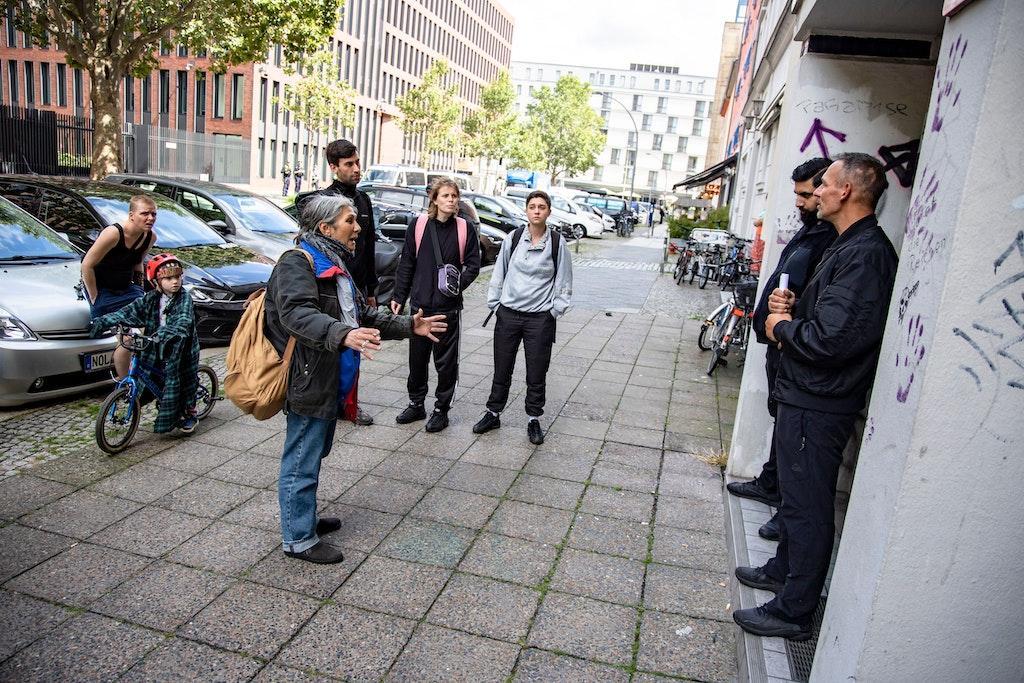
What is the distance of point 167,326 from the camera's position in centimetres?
515

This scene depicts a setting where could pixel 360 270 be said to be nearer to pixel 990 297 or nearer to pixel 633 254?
pixel 990 297

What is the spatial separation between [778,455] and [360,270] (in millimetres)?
3592

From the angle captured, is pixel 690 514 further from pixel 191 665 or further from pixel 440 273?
pixel 191 665

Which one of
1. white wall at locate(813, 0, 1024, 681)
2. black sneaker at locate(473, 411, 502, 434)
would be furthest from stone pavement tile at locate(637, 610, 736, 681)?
black sneaker at locate(473, 411, 502, 434)

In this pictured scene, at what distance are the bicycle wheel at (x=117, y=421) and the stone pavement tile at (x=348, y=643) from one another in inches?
92.4

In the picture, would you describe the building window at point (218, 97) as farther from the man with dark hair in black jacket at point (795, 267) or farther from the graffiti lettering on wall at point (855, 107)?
the man with dark hair in black jacket at point (795, 267)

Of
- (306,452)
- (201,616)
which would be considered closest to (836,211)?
(306,452)

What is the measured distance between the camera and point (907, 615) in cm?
222

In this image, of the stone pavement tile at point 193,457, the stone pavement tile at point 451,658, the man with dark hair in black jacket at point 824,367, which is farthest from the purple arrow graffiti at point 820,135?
the stone pavement tile at point 193,457

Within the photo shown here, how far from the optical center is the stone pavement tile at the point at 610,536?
412cm

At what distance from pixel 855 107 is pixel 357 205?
352cm

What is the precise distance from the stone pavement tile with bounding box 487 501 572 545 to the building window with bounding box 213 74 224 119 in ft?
164

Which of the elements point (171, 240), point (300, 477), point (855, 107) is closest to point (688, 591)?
point (300, 477)

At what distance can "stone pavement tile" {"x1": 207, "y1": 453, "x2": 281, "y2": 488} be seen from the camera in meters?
4.71
